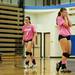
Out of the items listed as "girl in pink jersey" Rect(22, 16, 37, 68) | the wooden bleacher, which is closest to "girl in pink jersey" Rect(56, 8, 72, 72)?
"girl in pink jersey" Rect(22, 16, 37, 68)

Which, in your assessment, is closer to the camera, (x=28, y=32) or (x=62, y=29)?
(x=62, y=29)

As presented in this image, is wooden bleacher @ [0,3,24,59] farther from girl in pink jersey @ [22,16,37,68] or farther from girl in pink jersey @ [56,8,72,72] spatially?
girl in pink jersey @ [56,8,72,72]

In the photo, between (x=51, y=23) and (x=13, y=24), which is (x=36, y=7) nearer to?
(x=51, y=23)

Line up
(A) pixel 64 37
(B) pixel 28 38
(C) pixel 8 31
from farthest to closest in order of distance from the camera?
(C) pixel 8 31 < (B) pixel 28 38 < (A) pixel 64 37

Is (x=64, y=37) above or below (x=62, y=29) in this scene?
below

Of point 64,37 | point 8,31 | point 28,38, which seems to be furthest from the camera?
point 8,31

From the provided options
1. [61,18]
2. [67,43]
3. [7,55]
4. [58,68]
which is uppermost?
[61,18]

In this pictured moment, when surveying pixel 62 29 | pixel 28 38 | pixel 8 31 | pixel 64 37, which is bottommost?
pixel 8 31

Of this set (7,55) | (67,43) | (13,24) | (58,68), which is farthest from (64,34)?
(13,24)

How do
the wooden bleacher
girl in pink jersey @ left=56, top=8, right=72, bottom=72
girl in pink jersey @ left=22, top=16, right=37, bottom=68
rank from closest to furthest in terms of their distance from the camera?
girl in pink jersey @ left=56, top=8, right=72, bottom=72
girl in pink jersey @ left=22, top=16, right=37, bottom=68
the wooden bleacher

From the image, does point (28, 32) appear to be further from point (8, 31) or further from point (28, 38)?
point (8, 31)

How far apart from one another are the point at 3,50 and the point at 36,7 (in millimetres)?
Result: 7166

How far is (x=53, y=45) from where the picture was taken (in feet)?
82.9

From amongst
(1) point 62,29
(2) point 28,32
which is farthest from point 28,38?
(1) point 62,29
